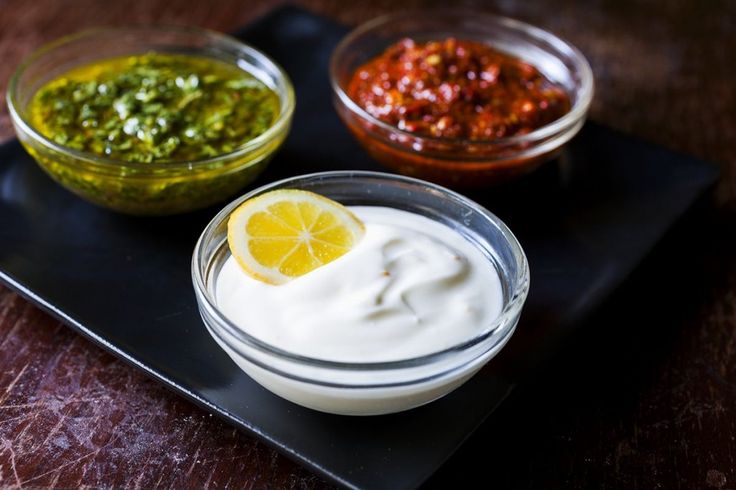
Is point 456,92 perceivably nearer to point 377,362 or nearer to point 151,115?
point 151,115

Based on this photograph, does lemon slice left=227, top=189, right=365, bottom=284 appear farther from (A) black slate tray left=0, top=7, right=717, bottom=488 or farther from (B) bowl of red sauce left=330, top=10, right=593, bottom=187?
(B) bowl of red sauce left=330, top=10, right=593, bottom=187

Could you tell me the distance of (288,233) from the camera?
7.18 ft

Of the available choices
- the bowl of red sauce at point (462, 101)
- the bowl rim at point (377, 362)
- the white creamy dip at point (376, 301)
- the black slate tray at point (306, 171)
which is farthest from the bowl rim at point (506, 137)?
the white creamy dip at point (376, 301)

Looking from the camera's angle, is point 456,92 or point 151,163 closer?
point 151,163

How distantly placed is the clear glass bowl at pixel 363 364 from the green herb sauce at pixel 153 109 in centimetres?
36

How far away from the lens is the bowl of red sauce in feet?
8.98

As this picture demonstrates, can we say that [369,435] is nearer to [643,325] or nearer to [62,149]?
[643,325]

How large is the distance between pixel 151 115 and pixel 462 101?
0.89 m

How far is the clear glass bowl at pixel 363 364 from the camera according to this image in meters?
1.89

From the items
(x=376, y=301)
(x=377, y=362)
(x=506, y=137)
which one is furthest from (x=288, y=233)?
(x=506, y=137)

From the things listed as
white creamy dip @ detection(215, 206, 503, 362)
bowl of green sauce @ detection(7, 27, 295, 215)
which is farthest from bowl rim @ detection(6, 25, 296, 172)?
white creamy dip @ detection(215, 206, 503, 362)

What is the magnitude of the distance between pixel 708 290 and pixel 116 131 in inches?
66.6

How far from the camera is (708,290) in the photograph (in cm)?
271

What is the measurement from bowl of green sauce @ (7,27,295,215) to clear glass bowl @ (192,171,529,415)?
303 mm
